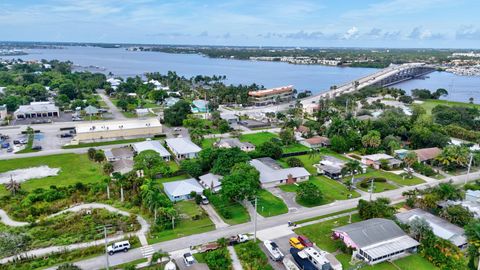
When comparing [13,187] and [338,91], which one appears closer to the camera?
[13,187]

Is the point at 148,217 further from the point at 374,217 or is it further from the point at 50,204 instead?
the point at 374,217

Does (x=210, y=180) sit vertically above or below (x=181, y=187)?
above

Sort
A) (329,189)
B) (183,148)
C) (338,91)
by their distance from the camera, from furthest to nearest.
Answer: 1. (338,91)
2. (183,148)
3. (329,189)

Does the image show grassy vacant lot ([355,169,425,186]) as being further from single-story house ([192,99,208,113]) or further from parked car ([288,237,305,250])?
single-story house ([192,99,208,113])

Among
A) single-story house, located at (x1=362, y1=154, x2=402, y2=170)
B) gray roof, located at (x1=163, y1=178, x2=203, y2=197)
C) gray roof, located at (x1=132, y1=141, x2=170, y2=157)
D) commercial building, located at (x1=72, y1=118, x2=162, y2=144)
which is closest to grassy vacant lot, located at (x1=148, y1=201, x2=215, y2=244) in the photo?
gray roof, located at (x1=163, y1=178, x2=203, y2=197)

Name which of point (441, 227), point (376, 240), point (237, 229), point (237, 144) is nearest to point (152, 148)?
point (237, 144)

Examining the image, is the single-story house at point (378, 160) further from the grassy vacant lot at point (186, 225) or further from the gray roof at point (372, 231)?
the grassy vacant lot at point (186, 225)

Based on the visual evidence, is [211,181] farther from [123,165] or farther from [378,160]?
[378,160]
